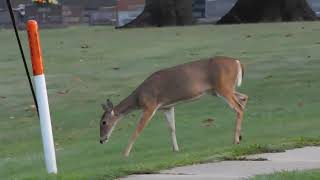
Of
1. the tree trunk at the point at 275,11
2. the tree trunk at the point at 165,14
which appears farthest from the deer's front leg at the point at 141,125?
the tree trunk at the point at 165,14

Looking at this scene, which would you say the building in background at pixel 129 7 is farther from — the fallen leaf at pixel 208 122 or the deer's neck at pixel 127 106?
the deer's neck at pixel 127 106

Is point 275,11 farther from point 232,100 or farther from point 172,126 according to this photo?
point 172,126

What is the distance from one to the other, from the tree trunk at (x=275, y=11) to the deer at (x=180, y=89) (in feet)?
96.9

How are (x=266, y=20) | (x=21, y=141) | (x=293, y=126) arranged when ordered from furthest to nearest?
(x=266, y=20)
(x=21, y=141)
(x=293, y=126)

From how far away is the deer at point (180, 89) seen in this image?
11766mm

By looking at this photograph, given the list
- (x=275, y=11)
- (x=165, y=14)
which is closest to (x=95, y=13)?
(x=165, y=14)

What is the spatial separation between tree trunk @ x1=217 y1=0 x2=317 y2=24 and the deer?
2954 cm

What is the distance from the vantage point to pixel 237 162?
28.2ft

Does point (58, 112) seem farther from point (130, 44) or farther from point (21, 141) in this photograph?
point (130, 44)

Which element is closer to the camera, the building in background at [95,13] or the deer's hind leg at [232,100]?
the deer's hind leg at [232,100]

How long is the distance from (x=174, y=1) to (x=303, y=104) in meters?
27.7

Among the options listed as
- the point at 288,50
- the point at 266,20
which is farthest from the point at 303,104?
the point at 266,20

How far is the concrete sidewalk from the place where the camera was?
7.77m

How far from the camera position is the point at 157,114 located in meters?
15.4
